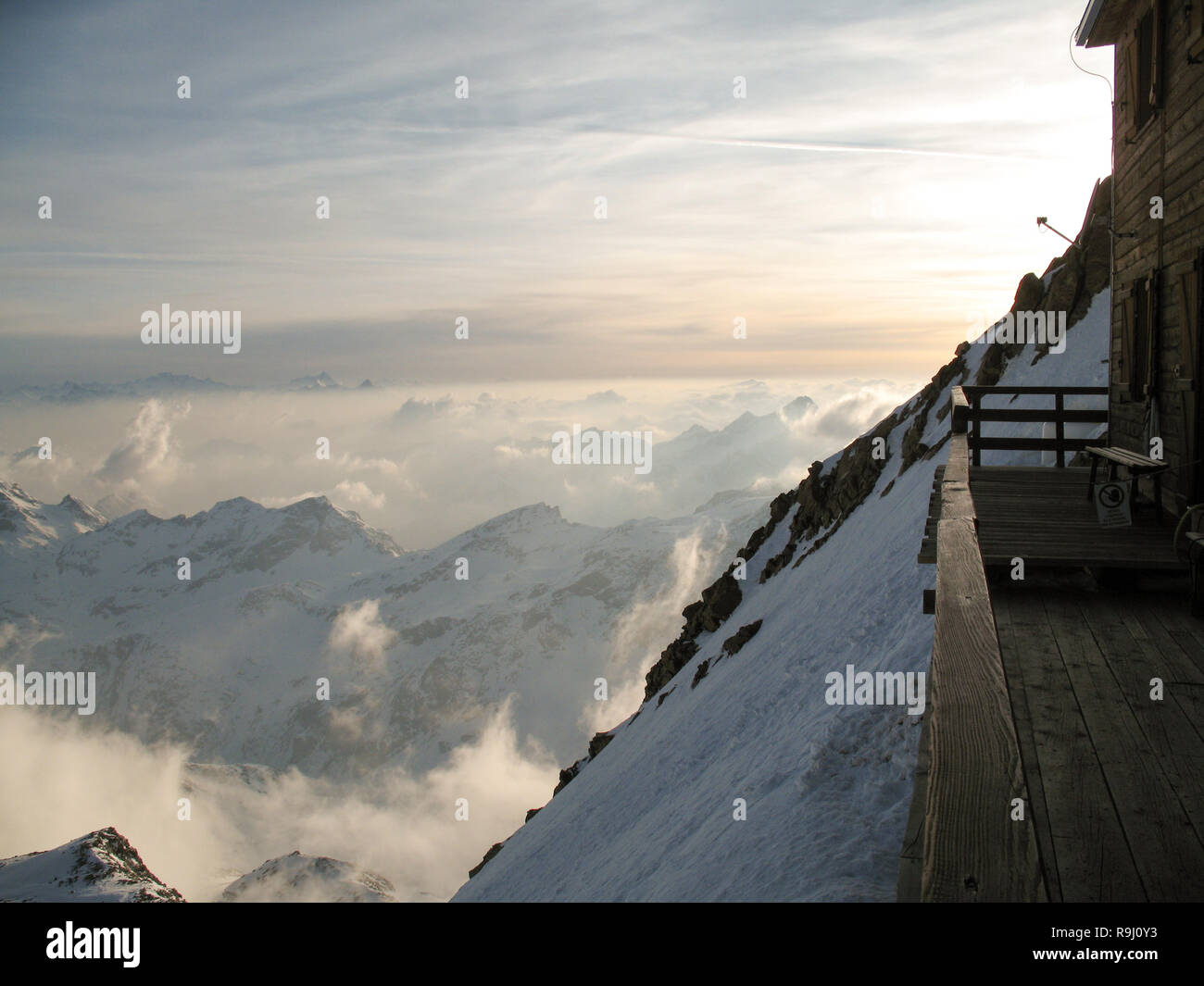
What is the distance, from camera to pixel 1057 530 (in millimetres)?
8883

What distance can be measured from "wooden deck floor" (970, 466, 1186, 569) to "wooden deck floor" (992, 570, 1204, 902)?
0.95 feet

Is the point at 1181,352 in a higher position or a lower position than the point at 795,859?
higher

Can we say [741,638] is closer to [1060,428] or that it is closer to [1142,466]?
[1060,428]

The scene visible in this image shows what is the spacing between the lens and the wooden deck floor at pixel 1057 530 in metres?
7.55

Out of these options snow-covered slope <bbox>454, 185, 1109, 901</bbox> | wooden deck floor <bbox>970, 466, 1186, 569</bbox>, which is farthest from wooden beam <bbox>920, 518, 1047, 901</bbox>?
wooden deck floor <bbox>970, 466, 1186, 569</bbox>

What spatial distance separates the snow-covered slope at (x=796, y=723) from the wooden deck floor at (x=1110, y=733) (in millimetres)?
2251

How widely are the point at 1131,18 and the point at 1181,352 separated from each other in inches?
230

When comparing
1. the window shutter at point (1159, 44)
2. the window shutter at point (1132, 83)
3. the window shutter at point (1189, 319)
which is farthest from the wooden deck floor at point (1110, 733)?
the window shutter at point (1132, 83)

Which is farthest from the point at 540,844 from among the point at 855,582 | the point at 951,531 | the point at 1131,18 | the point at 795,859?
the point at 1131,18

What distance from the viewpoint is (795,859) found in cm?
736
